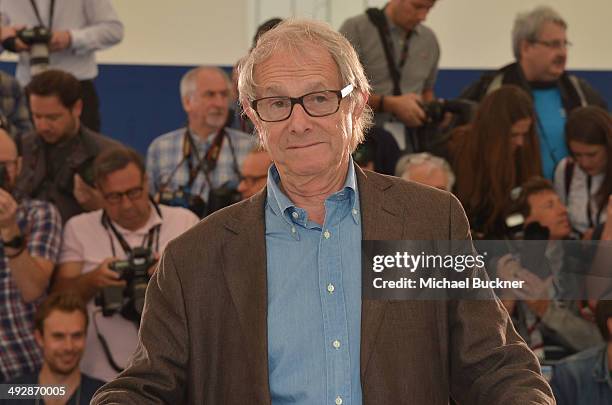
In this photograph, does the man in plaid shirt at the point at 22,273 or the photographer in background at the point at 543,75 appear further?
the photographer in background at the point at 543,75

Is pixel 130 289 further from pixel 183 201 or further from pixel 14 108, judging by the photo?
pixel 14 108

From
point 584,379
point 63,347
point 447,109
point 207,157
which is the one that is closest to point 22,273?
point 63,347

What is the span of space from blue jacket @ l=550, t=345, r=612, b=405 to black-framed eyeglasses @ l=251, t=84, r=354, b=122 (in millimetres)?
2002

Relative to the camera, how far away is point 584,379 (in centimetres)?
341

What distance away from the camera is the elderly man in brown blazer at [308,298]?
5.37ft

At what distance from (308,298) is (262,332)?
0.10 m

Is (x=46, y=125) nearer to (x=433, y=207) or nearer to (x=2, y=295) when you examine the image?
(x=2, y=295)

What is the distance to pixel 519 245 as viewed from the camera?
→ 3686 mm

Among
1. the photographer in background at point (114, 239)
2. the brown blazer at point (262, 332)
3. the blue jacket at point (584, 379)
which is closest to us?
the brown blazer at point (262, 332)

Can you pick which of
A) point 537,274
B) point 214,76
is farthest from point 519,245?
point 214,76

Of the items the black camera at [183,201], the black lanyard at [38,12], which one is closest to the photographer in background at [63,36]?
the black lanyard at [38,12]

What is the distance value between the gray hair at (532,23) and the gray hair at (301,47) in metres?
2.35

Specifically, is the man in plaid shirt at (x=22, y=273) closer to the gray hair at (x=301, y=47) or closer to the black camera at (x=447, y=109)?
the black camera at (x=447, y=109)

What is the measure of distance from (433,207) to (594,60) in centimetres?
258
